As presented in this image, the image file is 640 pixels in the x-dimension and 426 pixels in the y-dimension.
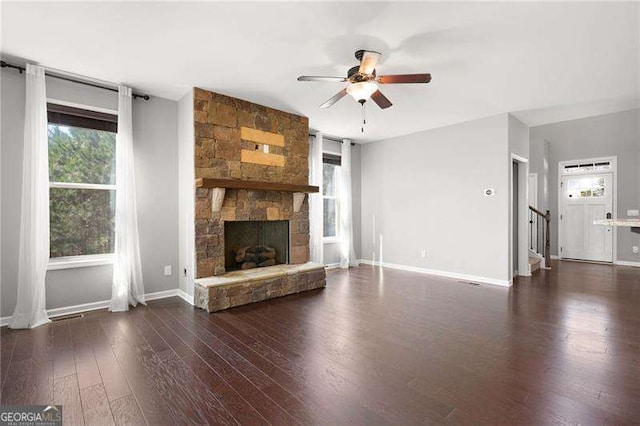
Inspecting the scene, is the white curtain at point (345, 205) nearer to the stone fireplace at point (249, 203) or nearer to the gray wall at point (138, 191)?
the stone fireplace at point (249, 203)

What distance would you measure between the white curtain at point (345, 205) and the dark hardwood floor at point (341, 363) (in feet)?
8.24

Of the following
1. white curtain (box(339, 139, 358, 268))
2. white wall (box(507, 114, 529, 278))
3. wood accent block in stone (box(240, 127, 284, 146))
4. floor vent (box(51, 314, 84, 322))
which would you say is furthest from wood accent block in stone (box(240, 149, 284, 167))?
white wall (box(507, 114, 529, 278))

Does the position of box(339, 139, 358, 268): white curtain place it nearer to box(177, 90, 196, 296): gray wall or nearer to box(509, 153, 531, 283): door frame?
box(509, 153, 531, 283): door frame

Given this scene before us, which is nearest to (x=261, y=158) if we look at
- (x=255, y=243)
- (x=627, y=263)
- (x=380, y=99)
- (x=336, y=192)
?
(x=255, y=243)

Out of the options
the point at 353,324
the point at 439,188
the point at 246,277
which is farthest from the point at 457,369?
the point at 439,188

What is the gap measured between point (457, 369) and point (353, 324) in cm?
117

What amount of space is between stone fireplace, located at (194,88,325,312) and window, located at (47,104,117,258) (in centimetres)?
114

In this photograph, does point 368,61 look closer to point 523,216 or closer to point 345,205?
point 345,205

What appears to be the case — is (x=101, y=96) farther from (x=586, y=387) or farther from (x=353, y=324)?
(x=586, y=387)

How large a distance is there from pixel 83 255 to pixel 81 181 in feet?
3.02

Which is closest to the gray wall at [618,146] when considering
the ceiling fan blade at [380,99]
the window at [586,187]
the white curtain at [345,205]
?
the window at [586,187]

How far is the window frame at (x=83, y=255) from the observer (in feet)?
11.6

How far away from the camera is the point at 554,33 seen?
2723 mm

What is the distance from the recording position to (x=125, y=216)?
3.78 metres
